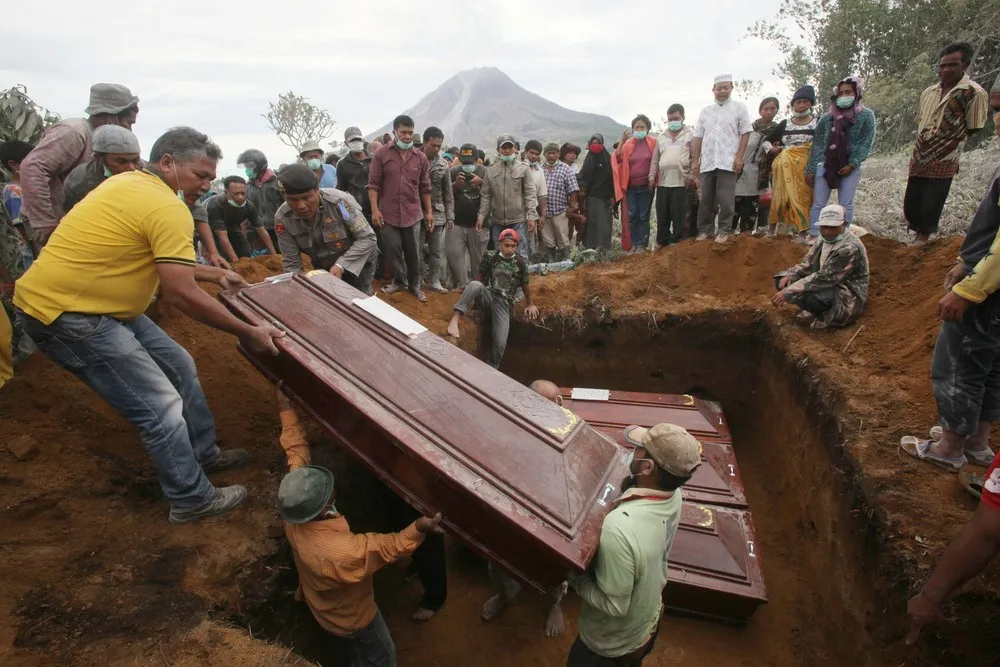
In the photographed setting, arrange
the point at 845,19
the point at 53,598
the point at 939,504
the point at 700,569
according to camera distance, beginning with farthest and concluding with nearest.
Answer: the point at 845,19
the point at 700,569
the point at 939,504
the point at 53,598

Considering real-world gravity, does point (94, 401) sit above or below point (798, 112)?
below

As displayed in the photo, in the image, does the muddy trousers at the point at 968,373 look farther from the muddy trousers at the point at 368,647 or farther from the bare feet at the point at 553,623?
the muddy trousers at the point at 368,647

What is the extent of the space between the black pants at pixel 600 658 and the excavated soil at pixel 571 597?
3.13ft

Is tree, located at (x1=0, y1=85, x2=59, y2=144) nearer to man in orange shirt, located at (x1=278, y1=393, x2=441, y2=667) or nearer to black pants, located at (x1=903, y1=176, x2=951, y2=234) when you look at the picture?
man in orange shirt, located at (x1=278, y1=393, x2=441, y2=667)

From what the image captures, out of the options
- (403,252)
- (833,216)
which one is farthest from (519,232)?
(833,216)

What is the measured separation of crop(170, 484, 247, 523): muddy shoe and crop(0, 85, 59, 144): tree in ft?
10.4

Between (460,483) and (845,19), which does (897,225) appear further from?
(845,19)

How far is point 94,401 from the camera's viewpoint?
2742mm

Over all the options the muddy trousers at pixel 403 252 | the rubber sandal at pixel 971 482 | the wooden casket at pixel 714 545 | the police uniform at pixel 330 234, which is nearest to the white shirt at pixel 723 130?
the wooden casket at pixel 714 545

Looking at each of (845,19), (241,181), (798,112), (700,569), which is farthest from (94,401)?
(845,19)

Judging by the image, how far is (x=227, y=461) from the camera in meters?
2.68

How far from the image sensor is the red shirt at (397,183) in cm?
441

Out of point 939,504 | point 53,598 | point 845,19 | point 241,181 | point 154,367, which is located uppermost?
point 845,19

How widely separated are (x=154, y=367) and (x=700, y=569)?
3.12m
